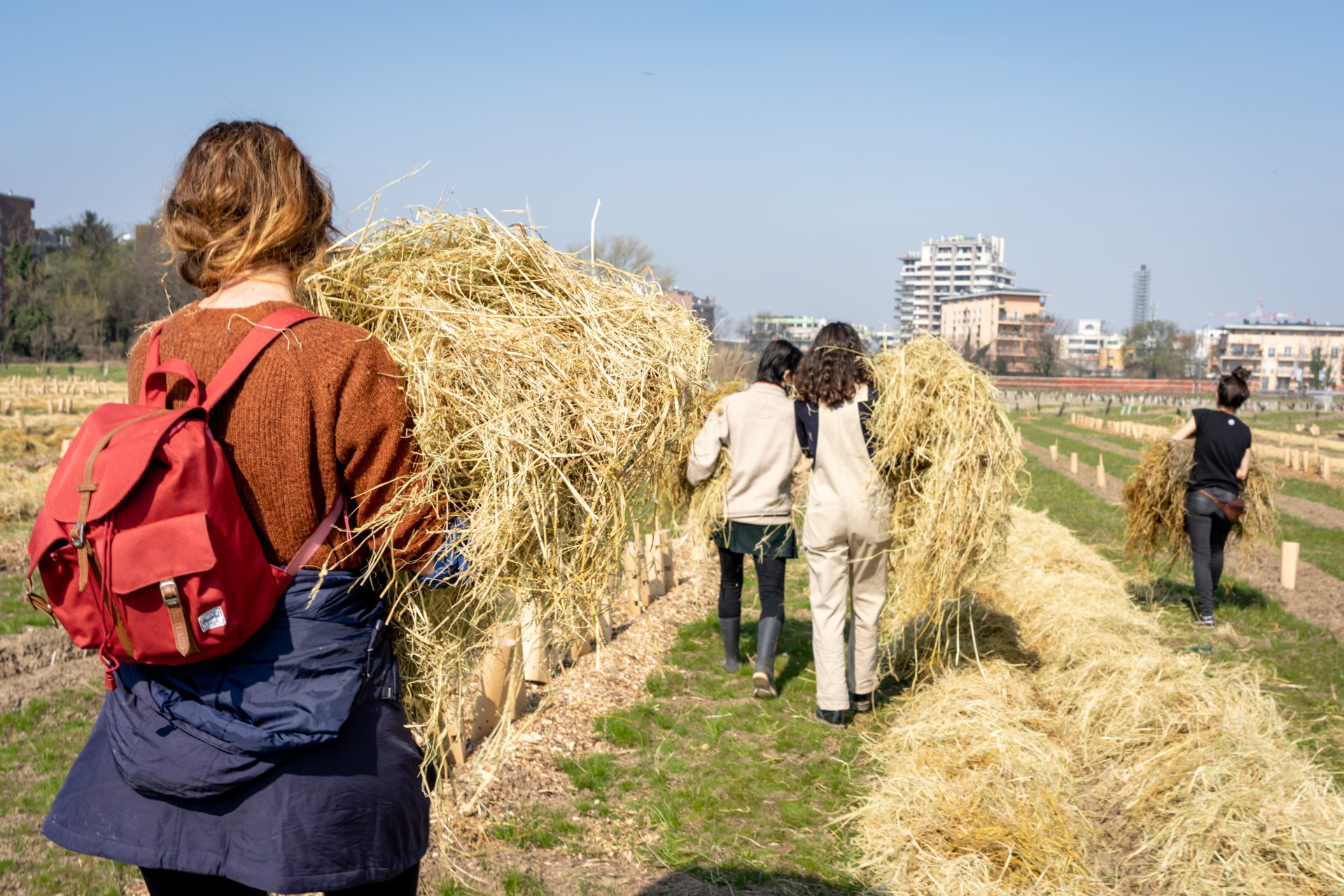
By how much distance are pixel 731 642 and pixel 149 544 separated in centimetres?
551

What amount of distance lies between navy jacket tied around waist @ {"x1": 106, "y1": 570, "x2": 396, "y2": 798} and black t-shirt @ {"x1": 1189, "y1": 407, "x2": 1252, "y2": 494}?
7.94m

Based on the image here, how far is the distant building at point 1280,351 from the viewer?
103 metres

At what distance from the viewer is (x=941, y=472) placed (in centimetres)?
525

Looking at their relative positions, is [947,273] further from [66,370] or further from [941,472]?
[941,472]

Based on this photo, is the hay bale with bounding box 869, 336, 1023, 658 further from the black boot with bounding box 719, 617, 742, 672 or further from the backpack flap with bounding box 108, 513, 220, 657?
the backpack flap with bounding box 108, 513, 220, 657

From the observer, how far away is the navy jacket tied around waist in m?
1.68

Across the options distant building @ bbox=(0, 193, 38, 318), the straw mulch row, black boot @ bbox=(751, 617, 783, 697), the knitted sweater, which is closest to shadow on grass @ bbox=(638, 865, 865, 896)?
the straw mulch row

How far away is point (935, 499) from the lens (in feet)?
17.2

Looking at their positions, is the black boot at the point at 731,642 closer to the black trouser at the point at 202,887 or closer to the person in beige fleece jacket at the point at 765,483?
the person in beige fleece jacket at the point at 765,483

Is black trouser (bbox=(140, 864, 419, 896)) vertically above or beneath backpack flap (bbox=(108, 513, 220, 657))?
beneath

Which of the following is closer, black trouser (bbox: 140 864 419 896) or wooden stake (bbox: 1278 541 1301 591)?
black trouser (bbox: 140 864 419 896)

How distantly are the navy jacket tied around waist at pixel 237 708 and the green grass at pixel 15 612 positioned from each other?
21.2 ft

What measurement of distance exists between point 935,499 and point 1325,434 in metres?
36.5

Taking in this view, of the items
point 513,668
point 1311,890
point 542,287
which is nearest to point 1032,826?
point 1311,890
